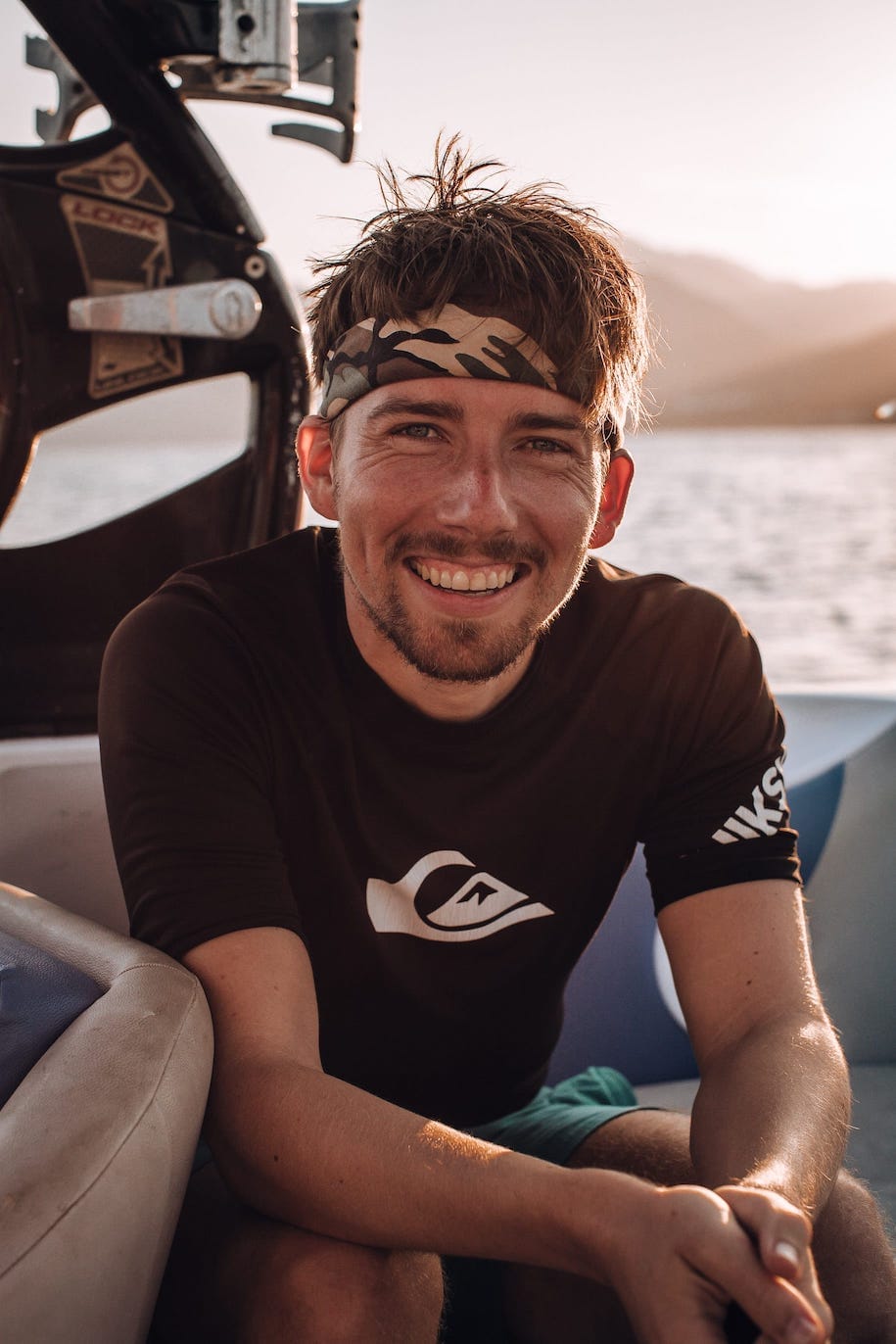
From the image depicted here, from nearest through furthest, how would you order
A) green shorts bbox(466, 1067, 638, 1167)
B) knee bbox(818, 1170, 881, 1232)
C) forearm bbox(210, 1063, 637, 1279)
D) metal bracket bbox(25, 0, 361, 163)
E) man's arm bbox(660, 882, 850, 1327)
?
forearm bbox(210, 1063, 637, 1279) < man's arm bbox(660, 882, 850, 1327) < knee bbox(818, 1170, 881, 1232) < green shorts bbox(466, 1067, 638, 1167) < metal bracket bbox(25, 0, 361, 163)

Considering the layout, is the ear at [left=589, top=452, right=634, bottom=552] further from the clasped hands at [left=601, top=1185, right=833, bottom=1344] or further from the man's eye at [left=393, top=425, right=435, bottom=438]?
the clasped hands at [left=601, top=1185, right=833, bottom=1344]

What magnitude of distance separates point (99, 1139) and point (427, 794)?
0.56 m

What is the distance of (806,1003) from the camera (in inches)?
50.2

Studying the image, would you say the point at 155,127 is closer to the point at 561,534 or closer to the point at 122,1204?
the point at 561,534

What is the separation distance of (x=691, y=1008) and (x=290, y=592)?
2.21ft

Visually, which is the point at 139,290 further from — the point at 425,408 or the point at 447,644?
the point at 447,644

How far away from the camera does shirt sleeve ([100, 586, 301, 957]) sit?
113cm

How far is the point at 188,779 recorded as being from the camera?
1173 millimetres

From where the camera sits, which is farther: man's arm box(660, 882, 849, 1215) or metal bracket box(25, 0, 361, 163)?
metal bracket box(25, 0, 361, 163)

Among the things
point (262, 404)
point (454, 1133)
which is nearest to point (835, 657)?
point (262, 404)

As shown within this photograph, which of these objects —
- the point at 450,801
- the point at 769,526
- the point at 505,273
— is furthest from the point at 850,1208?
the point at 769,526

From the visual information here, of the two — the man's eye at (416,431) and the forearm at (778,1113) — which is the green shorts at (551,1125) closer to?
the forearm at (778,1113)

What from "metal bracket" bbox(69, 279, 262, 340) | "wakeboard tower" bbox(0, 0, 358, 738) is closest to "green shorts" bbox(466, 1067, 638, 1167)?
"wakeboard tower" bbox(0, 0, 358, 738)

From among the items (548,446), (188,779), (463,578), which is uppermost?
(548,446)
